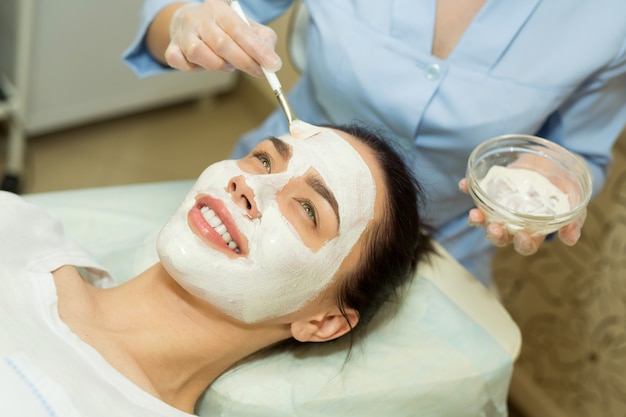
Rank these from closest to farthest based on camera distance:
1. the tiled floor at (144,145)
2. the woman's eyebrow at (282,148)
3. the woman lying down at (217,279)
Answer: the woman lying down at (217,279)
the woman's eyebrow at (282,148)
the tiled floor at (144,145)

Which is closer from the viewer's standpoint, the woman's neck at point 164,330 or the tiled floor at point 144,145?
the woman's neck at point 164,330

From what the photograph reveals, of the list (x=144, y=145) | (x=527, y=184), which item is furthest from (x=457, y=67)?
(x=144, y=145)

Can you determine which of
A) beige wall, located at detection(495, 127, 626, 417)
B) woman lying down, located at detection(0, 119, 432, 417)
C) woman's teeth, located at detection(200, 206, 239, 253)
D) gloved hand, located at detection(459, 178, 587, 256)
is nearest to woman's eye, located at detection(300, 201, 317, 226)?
woman lying down, located at detection(0, 119, 432, 417)

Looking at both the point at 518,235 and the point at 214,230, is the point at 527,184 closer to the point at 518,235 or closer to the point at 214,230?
the point at 518,235

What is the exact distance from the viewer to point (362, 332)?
3.84 feet

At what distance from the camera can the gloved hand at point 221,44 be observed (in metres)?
0.99

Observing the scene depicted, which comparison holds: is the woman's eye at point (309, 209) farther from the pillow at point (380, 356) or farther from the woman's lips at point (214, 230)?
the pillow at point (380, 356)

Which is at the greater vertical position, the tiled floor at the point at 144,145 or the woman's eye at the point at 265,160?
the woman's eye at the point at 265,160

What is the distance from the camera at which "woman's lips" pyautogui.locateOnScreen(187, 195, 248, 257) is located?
950 millimetres

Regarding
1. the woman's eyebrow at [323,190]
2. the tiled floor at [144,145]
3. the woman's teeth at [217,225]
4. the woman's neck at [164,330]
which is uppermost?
the woman's eyebrow at [323,190]

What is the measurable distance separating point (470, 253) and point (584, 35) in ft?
1.50

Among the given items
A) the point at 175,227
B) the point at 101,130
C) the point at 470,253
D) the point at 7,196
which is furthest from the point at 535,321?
the point at 101,130

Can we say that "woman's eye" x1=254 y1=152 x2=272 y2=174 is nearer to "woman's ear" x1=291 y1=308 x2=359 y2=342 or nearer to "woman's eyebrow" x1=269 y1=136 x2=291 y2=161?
"woman's eyebrow" x1=269 y1=136 x2=291 y2=161

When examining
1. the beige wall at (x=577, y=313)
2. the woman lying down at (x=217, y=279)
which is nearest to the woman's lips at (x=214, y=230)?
the woman lying down at (x=217, y=279)
